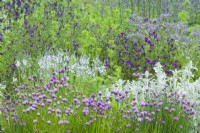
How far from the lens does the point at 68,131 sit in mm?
3922

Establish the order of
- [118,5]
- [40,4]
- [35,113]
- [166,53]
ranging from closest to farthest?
[35,113], [166,53], [40,4], [118,5]

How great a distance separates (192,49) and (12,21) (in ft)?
11.1

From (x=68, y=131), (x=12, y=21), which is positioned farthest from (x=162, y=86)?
(x=12, y=21)

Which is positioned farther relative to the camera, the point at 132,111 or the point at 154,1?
the point at 154,1

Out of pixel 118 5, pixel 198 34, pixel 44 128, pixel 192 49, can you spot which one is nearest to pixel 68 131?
pixel 44 128

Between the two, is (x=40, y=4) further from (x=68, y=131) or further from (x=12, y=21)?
(x=68, y=131)

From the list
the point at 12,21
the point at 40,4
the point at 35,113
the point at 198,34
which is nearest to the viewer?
the point at 35,113

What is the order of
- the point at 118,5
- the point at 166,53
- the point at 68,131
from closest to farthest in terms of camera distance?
the point at 68,131
the point at 166,53
the point at 118,5

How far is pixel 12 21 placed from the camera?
829cm

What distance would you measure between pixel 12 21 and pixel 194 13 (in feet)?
15.8

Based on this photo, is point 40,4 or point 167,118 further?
point 40,4

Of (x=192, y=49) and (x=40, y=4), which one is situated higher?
(x=40, y=4)

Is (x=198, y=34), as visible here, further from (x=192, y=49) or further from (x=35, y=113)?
(x=35, y=113)

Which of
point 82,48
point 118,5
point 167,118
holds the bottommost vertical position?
point 167,118
